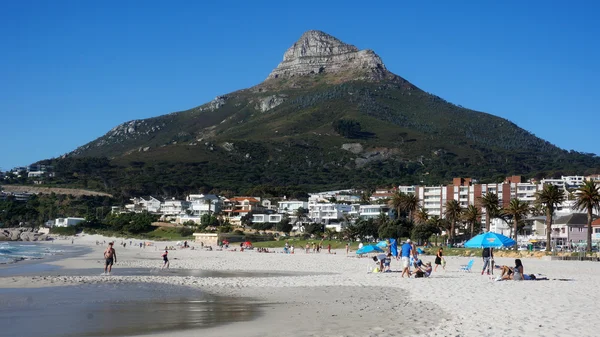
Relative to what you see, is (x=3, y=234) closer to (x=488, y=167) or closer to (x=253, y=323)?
(x=253, y=323)

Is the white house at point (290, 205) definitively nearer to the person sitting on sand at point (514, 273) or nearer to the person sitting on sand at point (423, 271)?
the person sitting on sand at point (423, 271)

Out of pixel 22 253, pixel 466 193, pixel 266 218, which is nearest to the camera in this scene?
pixel 22 253

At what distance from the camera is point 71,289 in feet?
70.8

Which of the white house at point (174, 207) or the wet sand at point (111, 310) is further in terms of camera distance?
the white house at point (174, 207)

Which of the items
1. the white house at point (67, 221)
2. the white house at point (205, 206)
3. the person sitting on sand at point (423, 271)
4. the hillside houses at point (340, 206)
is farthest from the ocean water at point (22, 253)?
the white house at point (205, 206)

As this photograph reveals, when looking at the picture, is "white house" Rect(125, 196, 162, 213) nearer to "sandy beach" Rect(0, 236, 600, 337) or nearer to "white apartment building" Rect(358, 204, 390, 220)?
"white apartment building" Rect(358, 204, 390, 220)

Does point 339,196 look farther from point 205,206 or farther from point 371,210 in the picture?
point 371,210

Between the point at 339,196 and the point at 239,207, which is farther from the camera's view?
the point at 339,196

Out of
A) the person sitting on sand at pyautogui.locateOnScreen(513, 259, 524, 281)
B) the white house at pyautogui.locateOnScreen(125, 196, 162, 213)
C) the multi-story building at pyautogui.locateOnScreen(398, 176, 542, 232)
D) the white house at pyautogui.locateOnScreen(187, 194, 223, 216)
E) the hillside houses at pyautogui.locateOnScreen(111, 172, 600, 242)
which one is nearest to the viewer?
the person sitting on sand at pyautogui.locateOnScreen(513, 259, 524, 281)

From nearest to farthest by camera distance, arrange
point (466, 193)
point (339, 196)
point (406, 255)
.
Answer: point (406, 255), point (466, 193), point (339, 196)

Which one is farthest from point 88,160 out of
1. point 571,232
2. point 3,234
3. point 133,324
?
point 133,324

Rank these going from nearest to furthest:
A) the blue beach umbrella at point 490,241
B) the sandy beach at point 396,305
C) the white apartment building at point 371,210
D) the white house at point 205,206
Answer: the sandy beach at point 396,305, the blue beach umbrella at point 490,241, the white apartment building at point 371,210, the white house at point 205,206

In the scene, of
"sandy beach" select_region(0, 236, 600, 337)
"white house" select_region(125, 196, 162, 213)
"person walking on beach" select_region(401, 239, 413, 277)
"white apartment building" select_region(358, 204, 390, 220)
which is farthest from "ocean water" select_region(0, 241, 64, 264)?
"white house" select_region(125, 196, 162, 213)

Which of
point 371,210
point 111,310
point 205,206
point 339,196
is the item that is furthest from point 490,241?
point 339,196
